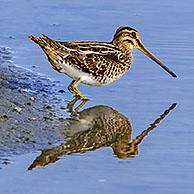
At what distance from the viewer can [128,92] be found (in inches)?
384

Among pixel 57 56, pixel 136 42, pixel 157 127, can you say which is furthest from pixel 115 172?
pixel 136 42

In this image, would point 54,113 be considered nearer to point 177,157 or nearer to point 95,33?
point 177,157

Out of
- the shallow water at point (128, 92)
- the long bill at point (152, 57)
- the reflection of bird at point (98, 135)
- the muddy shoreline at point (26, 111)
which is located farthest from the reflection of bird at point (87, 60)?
the reflection of bird at point (98, 135)

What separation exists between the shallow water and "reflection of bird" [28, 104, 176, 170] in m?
0.06

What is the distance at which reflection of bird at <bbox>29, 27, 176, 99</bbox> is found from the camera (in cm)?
980

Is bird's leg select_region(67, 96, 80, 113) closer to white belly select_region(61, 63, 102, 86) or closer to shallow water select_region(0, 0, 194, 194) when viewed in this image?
shallow water select_region(0, 0, 194, 194)

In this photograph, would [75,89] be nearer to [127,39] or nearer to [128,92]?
[128,92]

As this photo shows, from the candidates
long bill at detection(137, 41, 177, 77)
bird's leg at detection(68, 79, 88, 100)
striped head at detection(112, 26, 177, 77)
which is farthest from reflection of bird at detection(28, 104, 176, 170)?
striped head at detection(112, 26, 177, 77)

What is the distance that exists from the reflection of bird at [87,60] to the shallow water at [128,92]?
150mm

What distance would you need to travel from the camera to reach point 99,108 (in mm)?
9352

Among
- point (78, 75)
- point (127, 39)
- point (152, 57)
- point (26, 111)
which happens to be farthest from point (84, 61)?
point (26, 111)

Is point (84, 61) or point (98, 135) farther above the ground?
point (84, 61)

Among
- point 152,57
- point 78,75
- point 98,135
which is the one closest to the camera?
point 98,135

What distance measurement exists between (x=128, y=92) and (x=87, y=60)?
2.02ft
